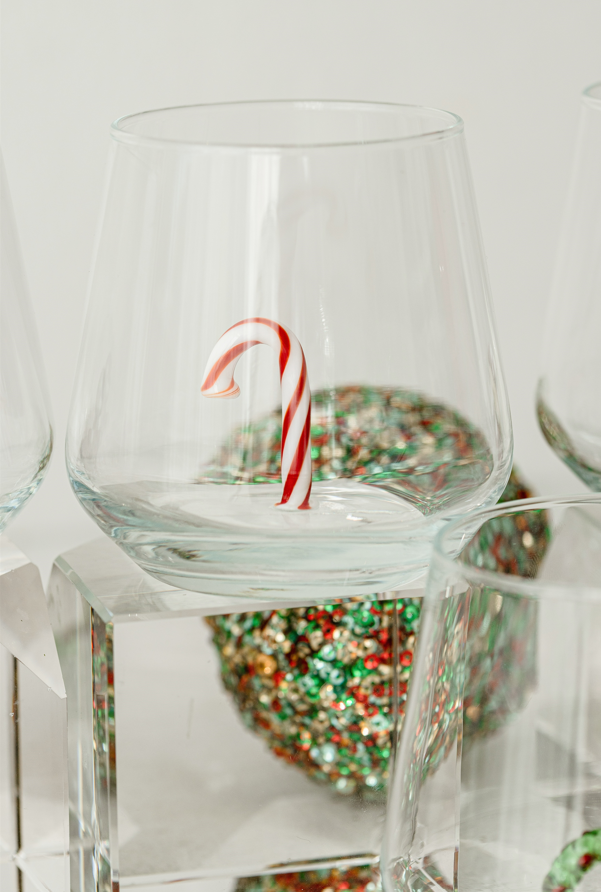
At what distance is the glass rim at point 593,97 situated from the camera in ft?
1.27

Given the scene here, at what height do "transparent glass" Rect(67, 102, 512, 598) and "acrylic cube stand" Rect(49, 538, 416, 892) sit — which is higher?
"transparent glass" Rect(67, 102, 512, 598)

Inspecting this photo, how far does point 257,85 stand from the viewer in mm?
795

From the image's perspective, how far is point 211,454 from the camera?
0.27 m

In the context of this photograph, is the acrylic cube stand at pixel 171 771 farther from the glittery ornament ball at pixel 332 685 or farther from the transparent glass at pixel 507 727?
the transparent glass at pixel 507 727

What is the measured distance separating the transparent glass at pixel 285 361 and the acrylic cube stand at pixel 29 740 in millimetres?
65

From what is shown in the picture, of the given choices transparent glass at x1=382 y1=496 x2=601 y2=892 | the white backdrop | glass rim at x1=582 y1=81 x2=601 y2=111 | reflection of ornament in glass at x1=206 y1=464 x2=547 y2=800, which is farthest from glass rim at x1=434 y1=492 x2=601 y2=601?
the white backdrop

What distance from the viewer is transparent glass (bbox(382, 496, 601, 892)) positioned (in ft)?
0.55

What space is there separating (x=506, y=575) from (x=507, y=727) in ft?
0.12

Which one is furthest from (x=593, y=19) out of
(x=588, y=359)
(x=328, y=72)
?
(x=588, y=359)

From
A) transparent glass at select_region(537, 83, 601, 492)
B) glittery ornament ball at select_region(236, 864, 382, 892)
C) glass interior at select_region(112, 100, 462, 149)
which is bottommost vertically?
glittery ornament ball at select_region(236, 864, 382, 892)

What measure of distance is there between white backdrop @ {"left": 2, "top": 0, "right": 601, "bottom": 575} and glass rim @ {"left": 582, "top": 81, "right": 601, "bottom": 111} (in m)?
0.40

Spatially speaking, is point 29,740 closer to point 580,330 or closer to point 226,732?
point 226,732

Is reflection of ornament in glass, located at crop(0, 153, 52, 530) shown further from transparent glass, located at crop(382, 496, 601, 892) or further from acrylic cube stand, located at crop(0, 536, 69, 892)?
transparent glass, located at crop(382, 496, 601, 892)

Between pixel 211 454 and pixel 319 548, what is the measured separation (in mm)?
36
